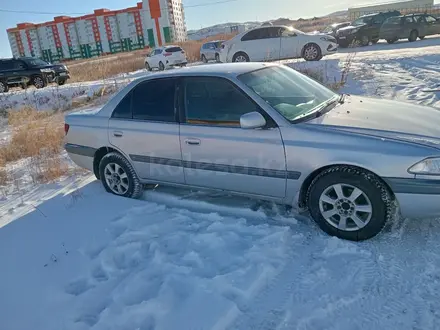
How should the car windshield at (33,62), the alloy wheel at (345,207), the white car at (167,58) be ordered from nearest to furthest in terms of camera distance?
1. the alloy wheel at (345,207)
2. the car windshield at (33,62)
3. the white car at (167,58)

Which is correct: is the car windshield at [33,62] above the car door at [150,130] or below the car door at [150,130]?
above

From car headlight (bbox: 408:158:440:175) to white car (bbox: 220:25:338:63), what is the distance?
12.3 m

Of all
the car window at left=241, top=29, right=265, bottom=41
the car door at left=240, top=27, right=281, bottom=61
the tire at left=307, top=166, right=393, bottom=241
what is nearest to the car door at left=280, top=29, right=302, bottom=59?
the car door at left=240, top=27, right=281, bottom=61

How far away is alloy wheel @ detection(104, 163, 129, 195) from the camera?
457 cm

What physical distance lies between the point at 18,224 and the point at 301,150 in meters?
3.30

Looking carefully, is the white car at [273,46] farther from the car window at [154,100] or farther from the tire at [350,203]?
the tire at [350,203]

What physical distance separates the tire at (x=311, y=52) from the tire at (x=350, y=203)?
12378 mm

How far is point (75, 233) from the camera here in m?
3.81

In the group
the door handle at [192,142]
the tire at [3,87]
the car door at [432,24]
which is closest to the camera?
the door handle at [192,142]

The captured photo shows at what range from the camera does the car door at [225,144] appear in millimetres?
3408

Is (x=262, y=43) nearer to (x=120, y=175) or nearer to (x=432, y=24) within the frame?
(x=432, y=24)

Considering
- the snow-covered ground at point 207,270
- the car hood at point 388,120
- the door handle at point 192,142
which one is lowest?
the snow-covered ground at point 207,270

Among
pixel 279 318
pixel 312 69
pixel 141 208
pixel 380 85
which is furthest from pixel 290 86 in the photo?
pixel 312 69

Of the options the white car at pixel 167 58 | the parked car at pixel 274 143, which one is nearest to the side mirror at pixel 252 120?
the parked car at pixel 274 143
